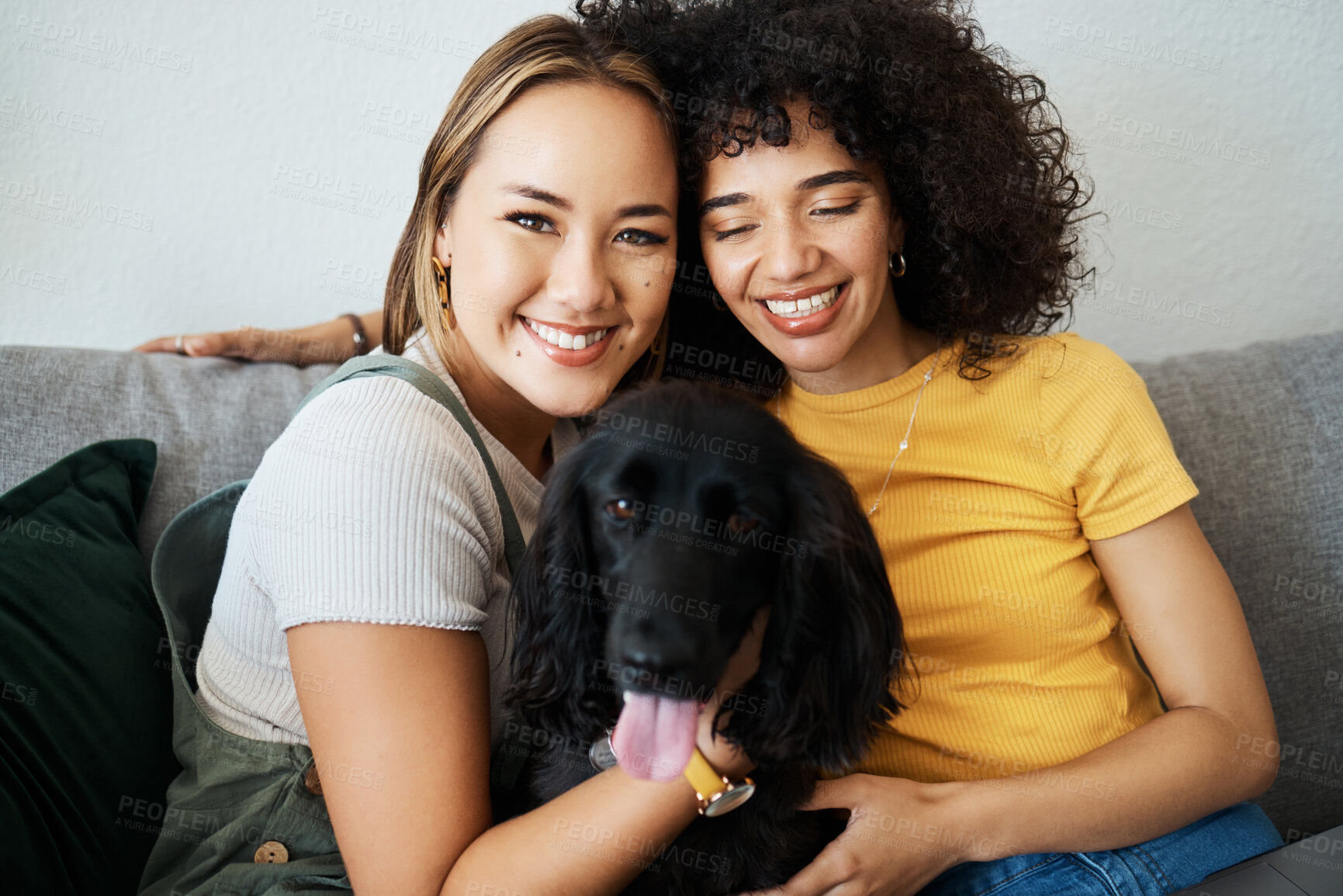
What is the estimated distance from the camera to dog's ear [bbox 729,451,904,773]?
1142 millimetres

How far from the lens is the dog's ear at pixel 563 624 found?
1.19 metres

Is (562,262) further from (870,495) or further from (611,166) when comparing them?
(870,495)

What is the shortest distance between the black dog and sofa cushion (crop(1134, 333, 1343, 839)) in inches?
42.6

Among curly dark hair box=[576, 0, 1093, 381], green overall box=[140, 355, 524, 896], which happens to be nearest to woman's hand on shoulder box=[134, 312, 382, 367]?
green overall box=[140, 355, 524, 896]

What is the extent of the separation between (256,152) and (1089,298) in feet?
7.18

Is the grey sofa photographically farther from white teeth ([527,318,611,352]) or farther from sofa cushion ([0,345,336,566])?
white teeth ([527,318,611,352])

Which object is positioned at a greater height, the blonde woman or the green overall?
the blonde woman

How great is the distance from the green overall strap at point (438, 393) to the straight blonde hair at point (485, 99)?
0.14m

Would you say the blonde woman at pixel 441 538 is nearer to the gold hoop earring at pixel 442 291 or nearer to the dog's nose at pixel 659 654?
the gold hoop earring at pixel 442 291

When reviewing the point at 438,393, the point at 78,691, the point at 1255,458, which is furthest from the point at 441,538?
the point at 1255,458

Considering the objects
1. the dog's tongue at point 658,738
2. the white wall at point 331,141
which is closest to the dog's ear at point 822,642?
the dog's tongue at point 658,738

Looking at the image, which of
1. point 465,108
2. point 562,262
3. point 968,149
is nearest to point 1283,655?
point 968,149

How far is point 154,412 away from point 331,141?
81 centimetres

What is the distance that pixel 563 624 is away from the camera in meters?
1.19
